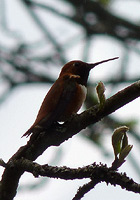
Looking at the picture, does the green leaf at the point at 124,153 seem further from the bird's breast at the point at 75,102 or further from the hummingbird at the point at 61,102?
the bird's breast at the point at 75,102

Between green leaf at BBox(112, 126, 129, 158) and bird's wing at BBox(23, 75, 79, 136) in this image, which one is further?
bird's wing at BBox(23, 75, 79, 136)

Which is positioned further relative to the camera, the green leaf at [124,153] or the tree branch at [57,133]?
the green leaf at [124,153]

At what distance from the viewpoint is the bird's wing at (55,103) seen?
140 inches

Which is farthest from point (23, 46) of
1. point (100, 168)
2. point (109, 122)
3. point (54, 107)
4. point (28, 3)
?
point (100, 168)

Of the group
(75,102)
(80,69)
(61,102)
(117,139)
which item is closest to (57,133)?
(117,139)

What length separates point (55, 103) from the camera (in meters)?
3.81

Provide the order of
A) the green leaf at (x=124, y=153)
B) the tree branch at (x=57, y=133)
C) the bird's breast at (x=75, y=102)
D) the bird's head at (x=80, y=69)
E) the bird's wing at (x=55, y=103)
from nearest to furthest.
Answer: the tree branch at (x=57, y=133) < the green leaf at (x=124, y=153) < the bird's wing at (x=55, y=103) < the bird's breast at (x=75, y=102) < the bird's head at (x=80, y=69)

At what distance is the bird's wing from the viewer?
3545 millimetres

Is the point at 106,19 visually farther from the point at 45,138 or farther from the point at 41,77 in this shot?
the point at 45,138

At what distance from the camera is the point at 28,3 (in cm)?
691

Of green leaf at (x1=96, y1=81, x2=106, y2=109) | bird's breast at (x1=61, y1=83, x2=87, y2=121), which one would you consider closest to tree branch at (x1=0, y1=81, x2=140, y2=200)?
green leaf at (x1=96, y1=81, x2=106, y2=109)

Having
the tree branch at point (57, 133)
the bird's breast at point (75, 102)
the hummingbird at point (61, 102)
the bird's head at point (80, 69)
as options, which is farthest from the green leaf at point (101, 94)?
the bird's head at point (80, 69)

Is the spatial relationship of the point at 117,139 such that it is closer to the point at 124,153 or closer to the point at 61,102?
the point at 124,153

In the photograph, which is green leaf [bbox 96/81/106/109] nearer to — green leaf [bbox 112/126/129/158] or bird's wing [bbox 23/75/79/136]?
green leaf [bbox 112/126/129/158]
